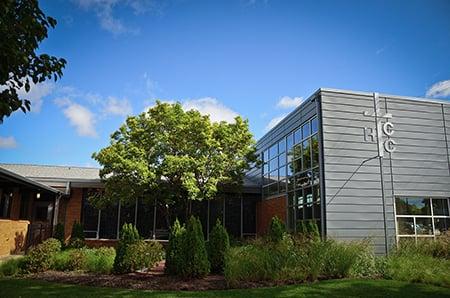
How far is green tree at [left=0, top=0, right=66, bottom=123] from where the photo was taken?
3566mm

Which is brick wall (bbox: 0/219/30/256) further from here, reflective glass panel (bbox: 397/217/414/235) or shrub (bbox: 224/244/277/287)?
reflective glass panel (bbox: 397/217/414/235)

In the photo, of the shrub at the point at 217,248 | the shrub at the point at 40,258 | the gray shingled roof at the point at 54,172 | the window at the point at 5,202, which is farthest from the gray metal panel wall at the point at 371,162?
the window at the point at 5,202

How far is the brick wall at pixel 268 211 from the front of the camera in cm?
1848

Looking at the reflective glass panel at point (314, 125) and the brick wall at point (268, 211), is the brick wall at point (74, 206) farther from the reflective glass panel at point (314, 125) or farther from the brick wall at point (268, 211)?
the reflective glass panel at point (314, 125)

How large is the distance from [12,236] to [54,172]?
275 inches

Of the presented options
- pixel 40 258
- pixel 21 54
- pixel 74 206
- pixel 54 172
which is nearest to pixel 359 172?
pixel 40 258

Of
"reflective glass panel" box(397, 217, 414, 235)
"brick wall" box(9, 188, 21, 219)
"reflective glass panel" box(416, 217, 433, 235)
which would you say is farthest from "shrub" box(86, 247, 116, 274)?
"reflective glass panel" box(416, 217, 433, 235)

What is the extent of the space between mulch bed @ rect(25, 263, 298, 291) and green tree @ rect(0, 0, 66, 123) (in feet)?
20.9

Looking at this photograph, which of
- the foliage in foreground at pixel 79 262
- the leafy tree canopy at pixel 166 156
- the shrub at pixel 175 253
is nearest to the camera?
the shrub at pixel 175 253

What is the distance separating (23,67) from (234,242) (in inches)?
562

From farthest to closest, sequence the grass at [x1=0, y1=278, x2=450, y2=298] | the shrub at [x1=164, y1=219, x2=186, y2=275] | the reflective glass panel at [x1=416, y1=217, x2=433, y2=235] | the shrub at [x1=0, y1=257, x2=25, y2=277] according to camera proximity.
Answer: the reflective glass panel at [x1=416, y1=217, x2=433, y2=235] → the shrub at [x1=0, y1=257, x2=25, y2=277] → the shrub at [x1=164, y1=219, x2=186, y2=275] → the grass at [x1=0, y1=278, x2=450, y2=298]

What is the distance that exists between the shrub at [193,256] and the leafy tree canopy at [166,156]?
5.59 m

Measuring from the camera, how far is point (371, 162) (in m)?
15.0

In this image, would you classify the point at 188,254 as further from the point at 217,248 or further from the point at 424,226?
the point at 424,226
